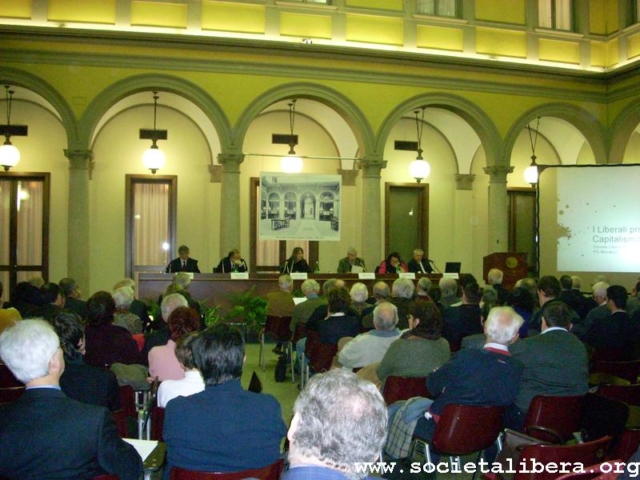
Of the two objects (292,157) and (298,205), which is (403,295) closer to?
(298,205)

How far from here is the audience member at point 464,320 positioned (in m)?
6.79

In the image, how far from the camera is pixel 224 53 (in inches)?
474

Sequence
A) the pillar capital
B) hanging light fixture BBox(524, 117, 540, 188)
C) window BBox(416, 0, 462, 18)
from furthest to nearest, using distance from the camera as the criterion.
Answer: hanging light fixture BBox(524, 117, 540, 188)
the pillar capital
window BBox(416, 0, 462, 18)

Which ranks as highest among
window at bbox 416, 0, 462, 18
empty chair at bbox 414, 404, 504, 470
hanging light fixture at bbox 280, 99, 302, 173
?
window at bbox 416, 0, 462, 18

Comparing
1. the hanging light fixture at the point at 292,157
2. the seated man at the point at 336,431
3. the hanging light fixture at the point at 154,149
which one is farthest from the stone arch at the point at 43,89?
the seated man at the point at 336,431

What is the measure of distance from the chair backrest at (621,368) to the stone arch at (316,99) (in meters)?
7.57

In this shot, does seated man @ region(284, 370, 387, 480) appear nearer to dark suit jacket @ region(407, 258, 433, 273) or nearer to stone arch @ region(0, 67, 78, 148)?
stone arch @ region(0, 67, 78, 148)

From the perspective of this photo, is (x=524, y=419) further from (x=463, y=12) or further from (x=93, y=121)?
(x=463, y=12)

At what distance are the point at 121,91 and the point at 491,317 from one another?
8.97 meters

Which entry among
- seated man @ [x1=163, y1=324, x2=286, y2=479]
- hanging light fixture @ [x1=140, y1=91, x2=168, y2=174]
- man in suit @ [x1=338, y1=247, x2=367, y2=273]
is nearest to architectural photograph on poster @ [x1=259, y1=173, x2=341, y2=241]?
man in suit @ [x1=338, y1=247, x2=367, y2=273]

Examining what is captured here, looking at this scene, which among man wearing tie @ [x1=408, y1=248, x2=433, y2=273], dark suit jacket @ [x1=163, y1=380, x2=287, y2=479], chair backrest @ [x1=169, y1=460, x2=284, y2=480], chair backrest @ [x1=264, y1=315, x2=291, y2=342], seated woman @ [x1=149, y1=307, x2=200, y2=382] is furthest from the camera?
man wearing tie @ [x1=408, y1=248, x2=433, y2=273]

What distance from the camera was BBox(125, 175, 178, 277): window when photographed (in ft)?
46.9

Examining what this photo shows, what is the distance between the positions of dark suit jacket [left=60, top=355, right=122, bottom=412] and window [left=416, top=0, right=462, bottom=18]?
11.3 m

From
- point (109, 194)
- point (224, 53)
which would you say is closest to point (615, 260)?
point (224, 53)
